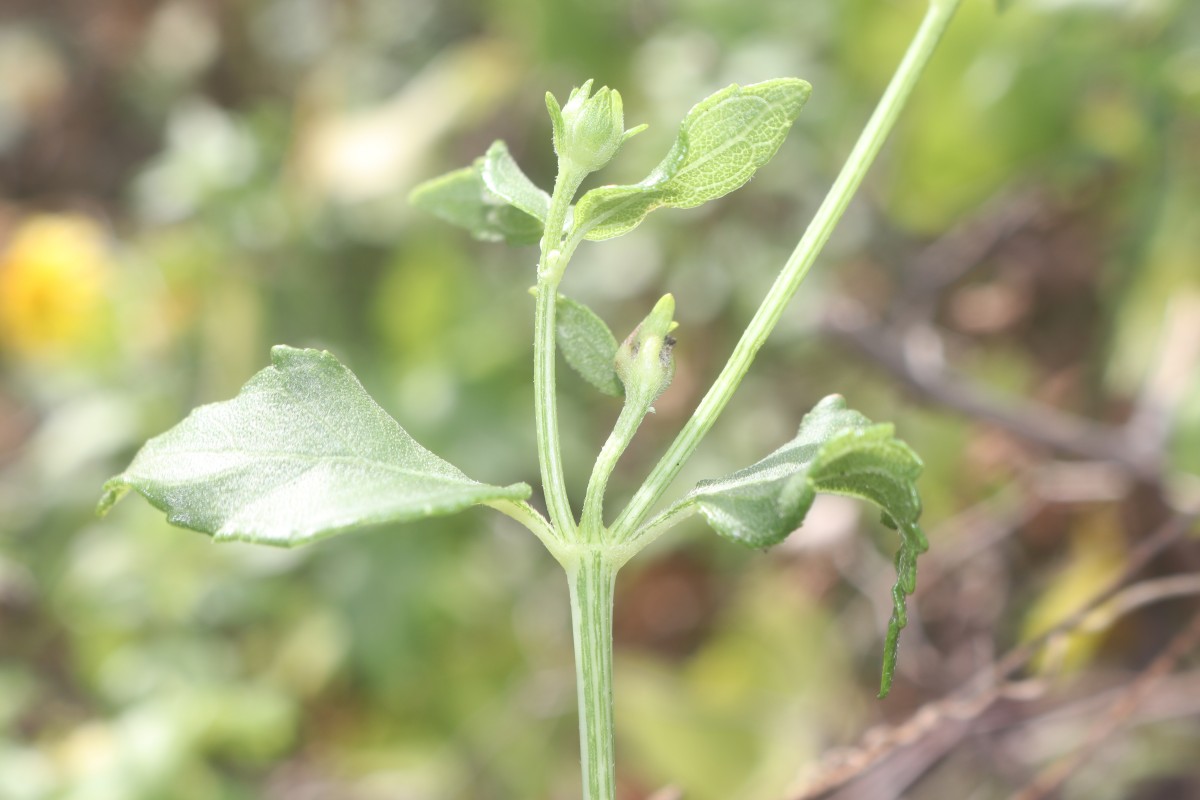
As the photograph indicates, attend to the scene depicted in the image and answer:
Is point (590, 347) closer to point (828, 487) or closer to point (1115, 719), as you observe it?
point (828, 487)

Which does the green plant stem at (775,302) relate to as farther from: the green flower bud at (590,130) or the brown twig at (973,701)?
the brown twig at (973,701)

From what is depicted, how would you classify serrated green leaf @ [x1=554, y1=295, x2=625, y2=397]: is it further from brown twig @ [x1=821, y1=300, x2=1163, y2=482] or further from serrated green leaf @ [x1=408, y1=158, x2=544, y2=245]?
brown twig @ [x1=821, y1=300, x2=1163, y2=482]

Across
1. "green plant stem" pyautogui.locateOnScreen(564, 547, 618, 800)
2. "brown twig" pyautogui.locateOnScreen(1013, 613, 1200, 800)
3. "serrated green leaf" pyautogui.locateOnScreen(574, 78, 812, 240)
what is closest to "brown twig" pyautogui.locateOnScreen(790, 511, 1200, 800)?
"brown twig" pyautogui.locateOnScreen(1013, 613, 1200, 800)

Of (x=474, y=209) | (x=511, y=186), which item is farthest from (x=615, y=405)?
(x=511, y=186)

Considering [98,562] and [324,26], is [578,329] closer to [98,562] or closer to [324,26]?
[98,562]

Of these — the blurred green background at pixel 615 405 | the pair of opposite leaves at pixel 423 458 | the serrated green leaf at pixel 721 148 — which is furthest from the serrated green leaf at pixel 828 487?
the blurred green background at pixel 615 405

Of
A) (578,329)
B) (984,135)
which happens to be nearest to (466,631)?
(984,135)
